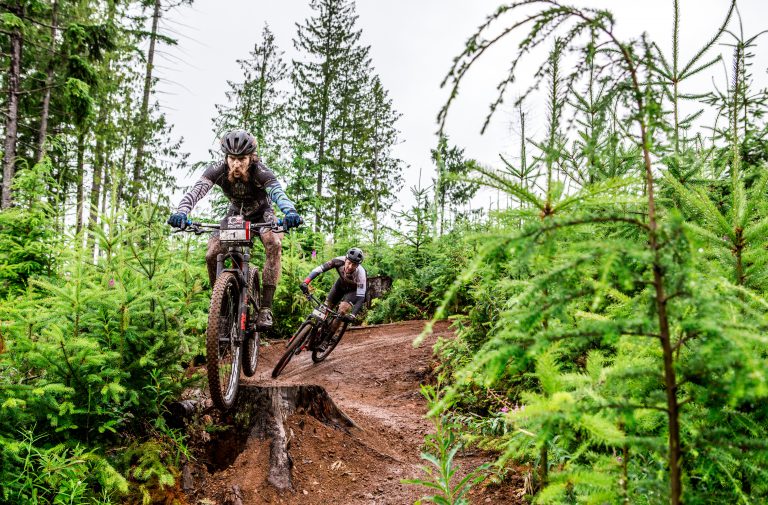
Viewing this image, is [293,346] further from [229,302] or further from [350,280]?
[229,302]

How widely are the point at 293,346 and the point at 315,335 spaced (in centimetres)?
50

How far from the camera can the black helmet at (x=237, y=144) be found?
4938mm

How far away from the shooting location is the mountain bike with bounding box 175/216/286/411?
13.2ft

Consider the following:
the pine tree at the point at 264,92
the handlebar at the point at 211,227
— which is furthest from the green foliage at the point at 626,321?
the pine tree at the point at 264,92

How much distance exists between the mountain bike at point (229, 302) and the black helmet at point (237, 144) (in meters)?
0.81

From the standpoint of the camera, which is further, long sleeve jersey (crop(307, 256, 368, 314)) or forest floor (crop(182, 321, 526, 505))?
long sleeve jersey (crop(307, 256, 368, 314))

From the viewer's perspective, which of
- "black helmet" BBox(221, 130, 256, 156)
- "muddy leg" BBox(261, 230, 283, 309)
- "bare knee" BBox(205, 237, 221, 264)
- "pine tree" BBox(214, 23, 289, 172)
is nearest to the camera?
"bare knee" BBox(205, 237, 221, 264)

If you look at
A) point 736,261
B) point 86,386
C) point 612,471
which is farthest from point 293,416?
point 736,261

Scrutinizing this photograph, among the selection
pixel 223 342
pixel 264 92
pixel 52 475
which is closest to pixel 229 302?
pixel 223 342

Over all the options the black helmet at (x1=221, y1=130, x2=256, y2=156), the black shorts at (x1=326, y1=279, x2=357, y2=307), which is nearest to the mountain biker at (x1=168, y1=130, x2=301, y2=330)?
the black helmet at (x1=221, y1=130, x2=256, y2=156)

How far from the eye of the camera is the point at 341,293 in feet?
26.5

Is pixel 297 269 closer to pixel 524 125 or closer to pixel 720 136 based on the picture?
pixel 524 125

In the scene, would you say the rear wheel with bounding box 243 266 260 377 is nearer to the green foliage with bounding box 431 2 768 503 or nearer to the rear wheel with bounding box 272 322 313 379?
the rear wheel with bounding box 272 322 313 379

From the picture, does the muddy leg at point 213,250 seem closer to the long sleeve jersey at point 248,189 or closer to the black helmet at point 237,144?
the long sleeve jersey at point 248,189
